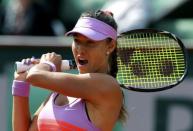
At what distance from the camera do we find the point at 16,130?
11.2 ft

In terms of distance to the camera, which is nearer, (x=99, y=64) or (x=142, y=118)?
(x=99, y=64)

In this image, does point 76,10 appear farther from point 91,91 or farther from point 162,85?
point 91,91

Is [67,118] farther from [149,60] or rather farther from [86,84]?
[149,60]

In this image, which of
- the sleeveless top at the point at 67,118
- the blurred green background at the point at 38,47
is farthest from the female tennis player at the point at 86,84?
the blurred green background at the point at 38,47

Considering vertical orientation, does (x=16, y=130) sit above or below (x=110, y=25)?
below

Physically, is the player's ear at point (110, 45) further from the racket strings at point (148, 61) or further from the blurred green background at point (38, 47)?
the blurred green background at point (38, 47)

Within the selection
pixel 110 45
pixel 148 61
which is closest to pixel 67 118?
pixel 110 45

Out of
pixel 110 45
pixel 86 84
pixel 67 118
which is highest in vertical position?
pixel 110 45

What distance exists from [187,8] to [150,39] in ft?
8.13

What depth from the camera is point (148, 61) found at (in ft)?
12.5

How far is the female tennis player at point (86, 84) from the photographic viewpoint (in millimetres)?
3156

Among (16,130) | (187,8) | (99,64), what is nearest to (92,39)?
(99,64)

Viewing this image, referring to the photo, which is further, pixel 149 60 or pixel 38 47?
pixel 38 47

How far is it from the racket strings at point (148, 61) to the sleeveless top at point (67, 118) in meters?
0.53
